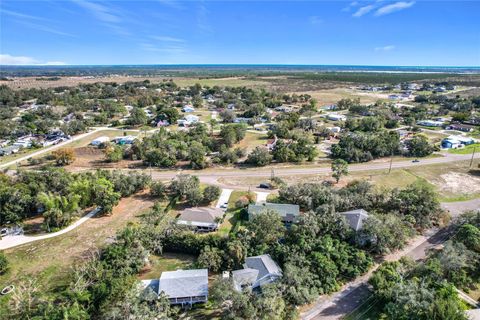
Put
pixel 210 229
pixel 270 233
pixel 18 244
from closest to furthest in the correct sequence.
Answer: pixel 270 233 → pixel 18 244 → pixel 210 229

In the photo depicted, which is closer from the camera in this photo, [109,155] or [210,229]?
[210,229]

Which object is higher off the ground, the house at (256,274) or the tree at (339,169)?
the tree at (339,169)

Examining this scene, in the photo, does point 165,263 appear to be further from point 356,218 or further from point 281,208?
point 356,218

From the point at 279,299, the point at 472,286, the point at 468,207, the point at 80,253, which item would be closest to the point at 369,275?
the point at 472,286

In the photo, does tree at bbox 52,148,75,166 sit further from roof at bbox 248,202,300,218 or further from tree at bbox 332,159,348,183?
tree at bbox 332,159,348,183

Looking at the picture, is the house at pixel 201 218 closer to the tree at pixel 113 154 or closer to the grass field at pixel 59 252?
the grass field at pixel 59 252

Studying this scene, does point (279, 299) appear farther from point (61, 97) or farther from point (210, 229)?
point (61, 97)

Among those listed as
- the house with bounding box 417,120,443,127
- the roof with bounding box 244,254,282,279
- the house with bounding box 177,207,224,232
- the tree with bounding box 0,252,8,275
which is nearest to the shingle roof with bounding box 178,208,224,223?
the house with bounding box 177,207,224,232

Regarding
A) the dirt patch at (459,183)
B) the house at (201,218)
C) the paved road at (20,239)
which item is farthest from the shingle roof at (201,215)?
the dirt patch at (459,183)
